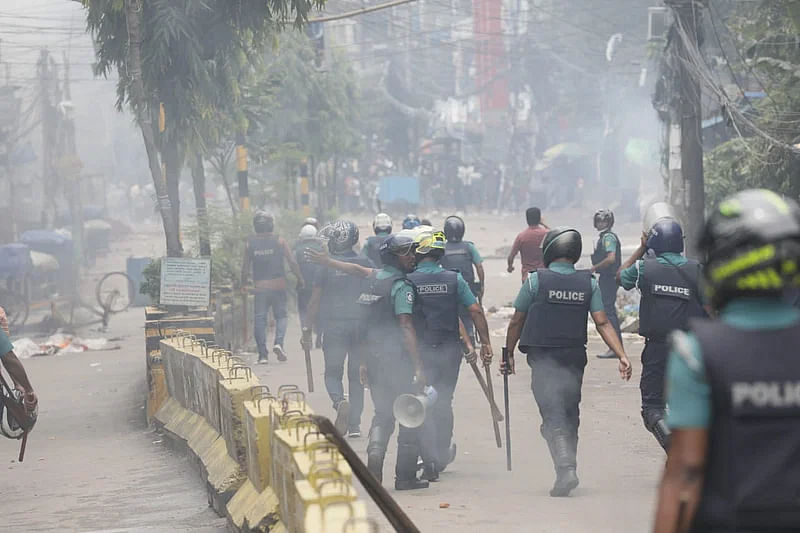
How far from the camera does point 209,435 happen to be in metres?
9.30

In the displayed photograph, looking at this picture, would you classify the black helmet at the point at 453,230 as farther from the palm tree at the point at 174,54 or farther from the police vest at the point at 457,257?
the palm tree at the point at 174,54

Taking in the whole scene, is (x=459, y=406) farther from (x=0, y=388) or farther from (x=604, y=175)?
Result: (x=604, y=175)

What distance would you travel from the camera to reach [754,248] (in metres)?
3.00

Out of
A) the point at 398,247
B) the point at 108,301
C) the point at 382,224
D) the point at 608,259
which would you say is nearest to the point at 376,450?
the point at 398,247

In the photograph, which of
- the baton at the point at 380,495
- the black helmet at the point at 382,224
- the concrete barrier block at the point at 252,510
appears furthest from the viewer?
the black helmet at the point at 382,224

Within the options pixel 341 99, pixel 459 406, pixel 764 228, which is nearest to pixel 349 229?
pixel 459 406

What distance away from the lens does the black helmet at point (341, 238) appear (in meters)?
10.9

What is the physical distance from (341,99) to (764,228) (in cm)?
3736

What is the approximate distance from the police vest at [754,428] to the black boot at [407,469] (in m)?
5.31

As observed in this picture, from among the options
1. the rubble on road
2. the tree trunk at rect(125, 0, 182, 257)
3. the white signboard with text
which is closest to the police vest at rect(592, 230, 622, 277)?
the white signboard with text

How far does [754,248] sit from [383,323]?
18.6 feet

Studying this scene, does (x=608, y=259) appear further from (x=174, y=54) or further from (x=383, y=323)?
(x=383, y=323)

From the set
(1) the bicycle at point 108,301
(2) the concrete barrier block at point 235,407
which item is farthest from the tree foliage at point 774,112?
(1) the bicycle at point 108,301

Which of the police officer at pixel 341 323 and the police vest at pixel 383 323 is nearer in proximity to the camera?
the police vest at pixel 383 323
